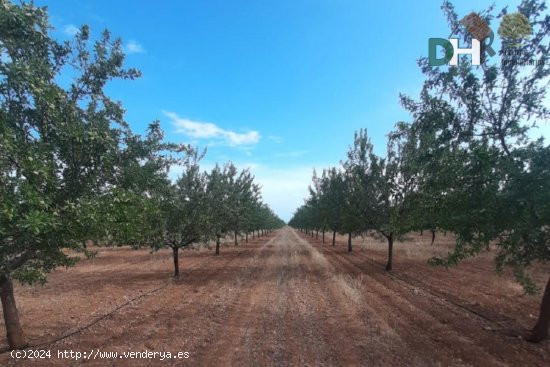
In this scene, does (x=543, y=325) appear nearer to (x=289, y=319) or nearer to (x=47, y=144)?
(x=289, y=319)

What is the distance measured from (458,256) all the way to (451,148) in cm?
265

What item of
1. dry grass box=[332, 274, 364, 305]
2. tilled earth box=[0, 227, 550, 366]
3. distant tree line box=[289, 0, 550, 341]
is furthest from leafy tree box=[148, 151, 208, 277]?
distant tree line box=[289, 0, 550, 341]

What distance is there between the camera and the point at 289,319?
998 centimetres

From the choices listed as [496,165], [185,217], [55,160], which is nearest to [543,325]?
[496,165]

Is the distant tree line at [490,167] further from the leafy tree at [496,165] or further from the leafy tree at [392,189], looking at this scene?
the leafy tree at [392,189]

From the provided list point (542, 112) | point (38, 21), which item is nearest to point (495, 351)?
point (542, 112)

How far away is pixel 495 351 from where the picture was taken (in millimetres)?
7547

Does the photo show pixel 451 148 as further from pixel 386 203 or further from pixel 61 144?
pixel 386 203
